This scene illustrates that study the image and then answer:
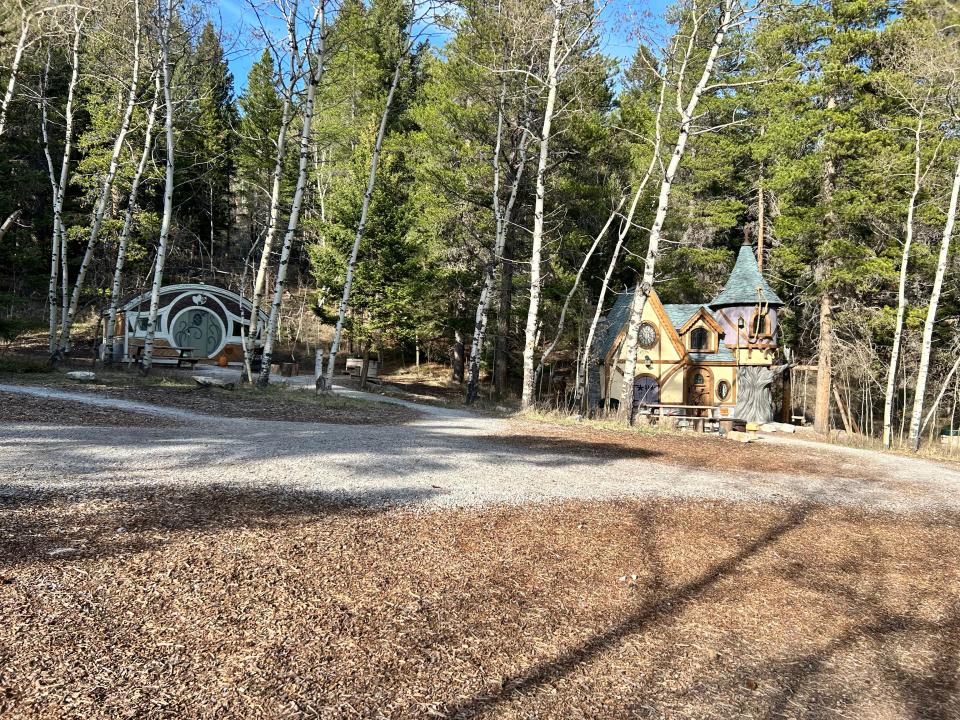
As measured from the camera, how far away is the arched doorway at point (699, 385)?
2509 centimetres

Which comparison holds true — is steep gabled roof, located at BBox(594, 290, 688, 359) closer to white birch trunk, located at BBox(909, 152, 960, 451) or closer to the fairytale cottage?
the fairytale cottage

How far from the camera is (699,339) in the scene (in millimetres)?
25266

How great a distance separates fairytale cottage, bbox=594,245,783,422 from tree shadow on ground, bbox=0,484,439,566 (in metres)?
19.2

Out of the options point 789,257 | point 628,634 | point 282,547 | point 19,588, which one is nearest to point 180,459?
point 282,547

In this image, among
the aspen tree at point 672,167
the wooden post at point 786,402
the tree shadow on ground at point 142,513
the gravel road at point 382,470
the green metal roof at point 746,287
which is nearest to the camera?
the tree shadow on ground at point 142,513

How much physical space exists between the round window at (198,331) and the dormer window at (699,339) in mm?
21976

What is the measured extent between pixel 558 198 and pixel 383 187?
767cm

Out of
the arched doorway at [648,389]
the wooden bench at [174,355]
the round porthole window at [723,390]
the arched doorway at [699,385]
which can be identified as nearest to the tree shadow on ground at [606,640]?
the arched doorway at [648,389]

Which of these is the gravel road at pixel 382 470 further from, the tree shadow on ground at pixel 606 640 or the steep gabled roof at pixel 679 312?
the steep gabled roof at pixel 679 312

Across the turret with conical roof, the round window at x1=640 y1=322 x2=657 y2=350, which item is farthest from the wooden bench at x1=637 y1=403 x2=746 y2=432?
the turret with conical roof

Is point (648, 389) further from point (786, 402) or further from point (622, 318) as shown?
point (786, 402)

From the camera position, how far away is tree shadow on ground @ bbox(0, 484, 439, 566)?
3.89 meters

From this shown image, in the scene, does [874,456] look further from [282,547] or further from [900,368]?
[282,547]

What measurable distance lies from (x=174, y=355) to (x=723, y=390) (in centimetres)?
2412
